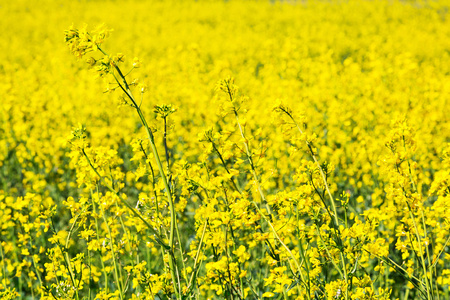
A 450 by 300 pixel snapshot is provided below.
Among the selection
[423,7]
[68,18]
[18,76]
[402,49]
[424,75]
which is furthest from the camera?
[423,7]

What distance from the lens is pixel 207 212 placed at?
1.71 metres

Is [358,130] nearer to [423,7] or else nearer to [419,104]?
[419,104]

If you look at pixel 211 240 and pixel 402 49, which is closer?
pixel 211 240

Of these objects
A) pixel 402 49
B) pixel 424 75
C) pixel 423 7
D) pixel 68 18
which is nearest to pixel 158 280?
pixel 424 75

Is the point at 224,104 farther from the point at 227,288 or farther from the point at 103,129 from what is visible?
the point at 103,129

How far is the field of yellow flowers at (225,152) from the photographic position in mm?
1782

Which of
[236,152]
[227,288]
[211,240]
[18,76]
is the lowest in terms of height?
[227,288]

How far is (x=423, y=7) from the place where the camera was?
49.7ft

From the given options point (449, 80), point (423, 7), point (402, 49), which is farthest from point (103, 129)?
point (423, 7)

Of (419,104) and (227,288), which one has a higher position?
(419,104)

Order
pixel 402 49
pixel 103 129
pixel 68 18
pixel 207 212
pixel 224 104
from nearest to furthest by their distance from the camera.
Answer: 1. pixel 207 212
2. pixel 224 104
3. pixel 103 129
4. pixel 402 49
5. pixel 68 18

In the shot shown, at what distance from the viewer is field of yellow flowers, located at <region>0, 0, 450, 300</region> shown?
178 cm

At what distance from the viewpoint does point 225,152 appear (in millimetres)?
1767

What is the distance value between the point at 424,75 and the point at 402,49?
9.87ft
